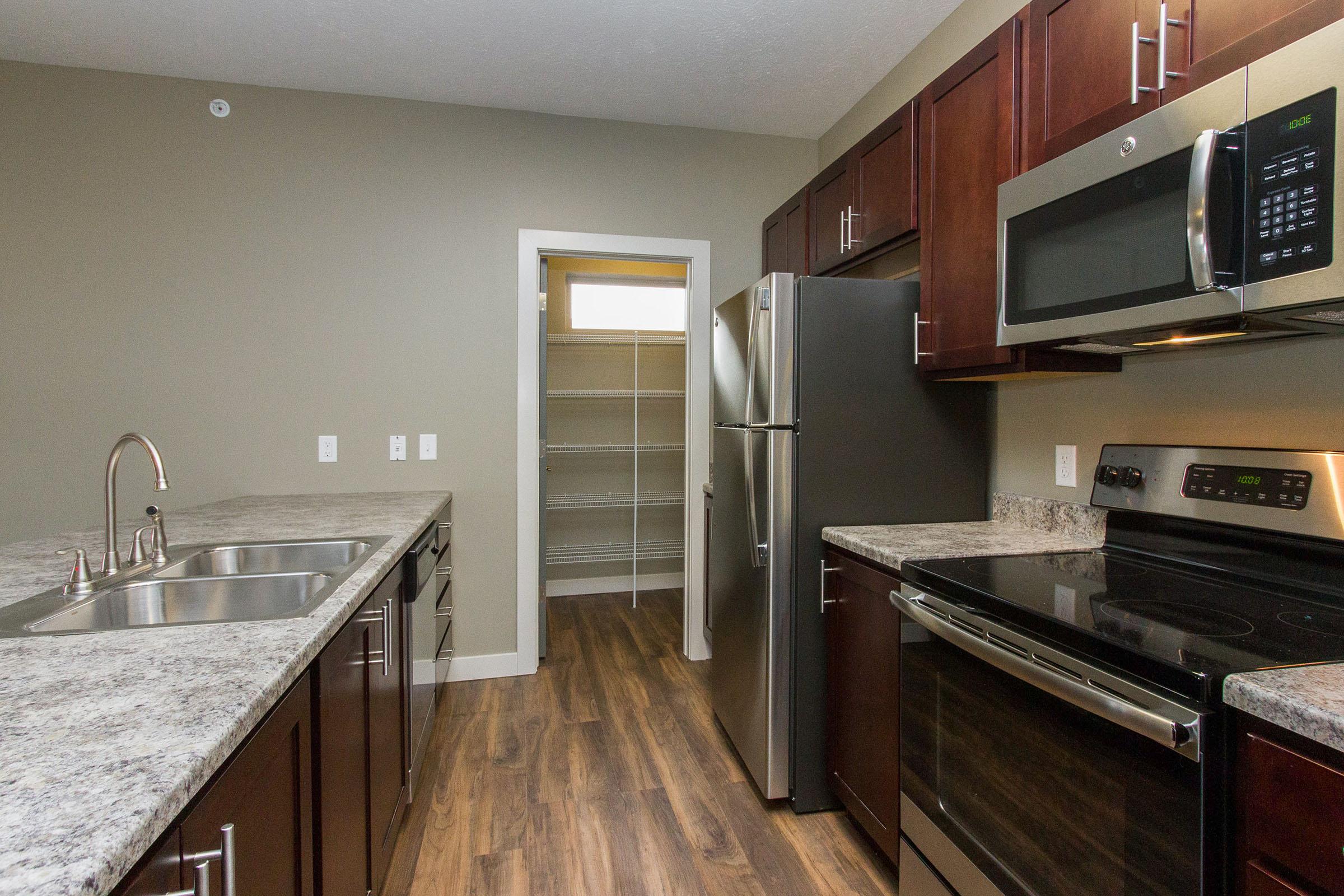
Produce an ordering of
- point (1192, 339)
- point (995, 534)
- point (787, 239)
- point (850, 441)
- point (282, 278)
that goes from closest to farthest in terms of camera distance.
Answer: point (1192, 339) → point (995, 534) → point (850, 441) → point (282, 278) → point (787, 239)

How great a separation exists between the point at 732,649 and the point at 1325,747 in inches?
66.7

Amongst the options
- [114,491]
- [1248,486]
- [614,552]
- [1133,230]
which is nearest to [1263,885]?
[1248,486]

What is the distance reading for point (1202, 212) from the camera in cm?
105

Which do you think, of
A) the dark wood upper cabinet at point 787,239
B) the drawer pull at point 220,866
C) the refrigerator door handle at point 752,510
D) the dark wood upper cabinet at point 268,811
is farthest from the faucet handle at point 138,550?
the dark wood upper cabinet at point 787,239

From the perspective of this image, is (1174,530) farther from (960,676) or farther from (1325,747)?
(1325,747)

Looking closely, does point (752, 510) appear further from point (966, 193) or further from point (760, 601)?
point (966, 193)

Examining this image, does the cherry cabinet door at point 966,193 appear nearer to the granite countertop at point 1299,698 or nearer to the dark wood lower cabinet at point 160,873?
the granite countertop at point 1299,698

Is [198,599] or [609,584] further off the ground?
[198,599]

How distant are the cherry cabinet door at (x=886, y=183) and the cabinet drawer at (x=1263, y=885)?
1.72 m

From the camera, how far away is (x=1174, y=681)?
90cm

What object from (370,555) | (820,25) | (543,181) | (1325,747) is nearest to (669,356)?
(543,181)

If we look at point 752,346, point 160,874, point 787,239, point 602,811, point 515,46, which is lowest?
point 602,811

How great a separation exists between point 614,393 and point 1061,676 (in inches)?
130

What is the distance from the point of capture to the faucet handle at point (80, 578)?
4.00 ft
